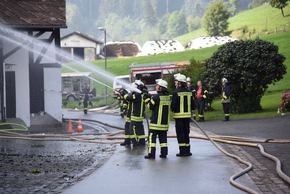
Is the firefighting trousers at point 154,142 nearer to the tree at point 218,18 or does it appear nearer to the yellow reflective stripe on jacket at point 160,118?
the yellow reflective stripe on jacket at point 160,118

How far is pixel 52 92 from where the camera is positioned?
1009 inches

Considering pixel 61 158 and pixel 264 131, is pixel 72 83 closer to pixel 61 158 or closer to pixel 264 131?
pixel 264 131

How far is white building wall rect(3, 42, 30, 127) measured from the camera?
944 inches

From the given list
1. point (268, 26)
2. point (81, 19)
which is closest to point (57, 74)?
point (268, 26)

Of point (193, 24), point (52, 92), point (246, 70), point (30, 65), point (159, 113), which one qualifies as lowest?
point (159, 113)

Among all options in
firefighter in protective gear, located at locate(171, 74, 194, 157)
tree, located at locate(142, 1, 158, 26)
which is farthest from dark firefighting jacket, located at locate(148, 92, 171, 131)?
tree, located at locate(142, 1, 158, 26)

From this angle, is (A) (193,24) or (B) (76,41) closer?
(B) (76,41)

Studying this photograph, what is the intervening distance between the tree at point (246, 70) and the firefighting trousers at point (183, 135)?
12.1 metres

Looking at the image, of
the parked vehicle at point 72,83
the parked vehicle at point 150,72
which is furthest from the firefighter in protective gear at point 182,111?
the parked vehicle at point 72,83

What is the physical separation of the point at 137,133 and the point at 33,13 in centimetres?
982

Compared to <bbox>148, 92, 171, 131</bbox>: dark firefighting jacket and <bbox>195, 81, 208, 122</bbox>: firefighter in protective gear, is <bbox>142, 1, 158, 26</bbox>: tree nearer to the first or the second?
<bbox>195, 81, 208, 122</bbox>: firefighter in protective gear

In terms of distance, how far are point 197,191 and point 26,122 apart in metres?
16.4

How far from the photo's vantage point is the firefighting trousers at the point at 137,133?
1514cm

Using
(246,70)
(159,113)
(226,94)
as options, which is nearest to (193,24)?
(246,70)
